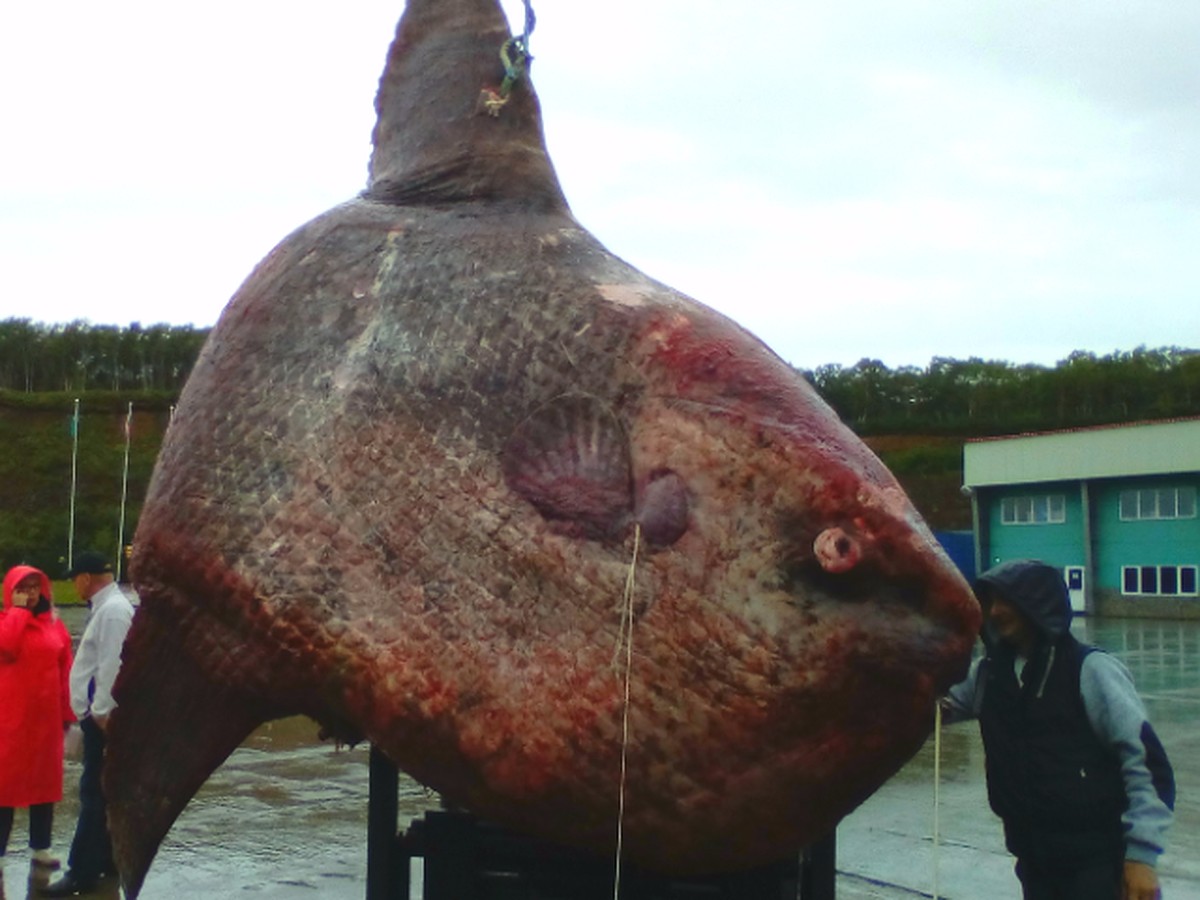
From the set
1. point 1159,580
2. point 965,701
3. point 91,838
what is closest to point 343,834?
point 91,838

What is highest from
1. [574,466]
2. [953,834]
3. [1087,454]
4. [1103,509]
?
[1087,454]

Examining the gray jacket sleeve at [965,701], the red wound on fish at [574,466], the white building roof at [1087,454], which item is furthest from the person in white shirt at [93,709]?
the white building roof at [1087,454]

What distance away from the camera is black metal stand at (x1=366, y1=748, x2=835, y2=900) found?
204 centimetres

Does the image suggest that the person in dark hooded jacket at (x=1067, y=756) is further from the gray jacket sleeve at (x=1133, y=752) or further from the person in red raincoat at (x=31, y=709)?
the person in red raincoat at (x=31, y=709)

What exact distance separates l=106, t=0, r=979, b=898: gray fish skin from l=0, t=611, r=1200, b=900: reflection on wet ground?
2.93 m

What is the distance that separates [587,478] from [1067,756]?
1.94 metres

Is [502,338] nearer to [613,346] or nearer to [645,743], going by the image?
[613,346]

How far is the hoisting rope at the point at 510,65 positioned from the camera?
2.34 metres

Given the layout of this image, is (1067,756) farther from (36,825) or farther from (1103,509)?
(1103,509)

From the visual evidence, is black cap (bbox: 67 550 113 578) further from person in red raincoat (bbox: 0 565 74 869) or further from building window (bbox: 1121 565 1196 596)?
building window (bbox: 1121 565 1196 596)

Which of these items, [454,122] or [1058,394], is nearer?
[454,122]

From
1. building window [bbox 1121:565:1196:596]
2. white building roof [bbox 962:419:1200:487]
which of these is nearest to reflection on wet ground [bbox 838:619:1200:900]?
white building roof [bbox 962:419:1200:487]

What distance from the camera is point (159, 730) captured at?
6.98 ft

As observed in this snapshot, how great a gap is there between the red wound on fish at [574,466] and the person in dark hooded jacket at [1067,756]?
174 centimetres
